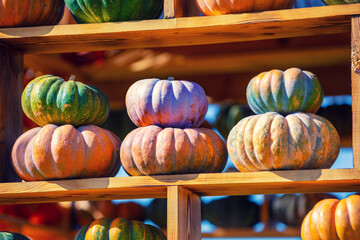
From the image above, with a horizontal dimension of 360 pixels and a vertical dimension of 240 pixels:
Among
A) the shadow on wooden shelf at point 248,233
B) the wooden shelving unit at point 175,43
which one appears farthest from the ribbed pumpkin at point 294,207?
the wooden shelving unit at point 175,43

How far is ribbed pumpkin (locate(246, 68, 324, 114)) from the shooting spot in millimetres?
2145

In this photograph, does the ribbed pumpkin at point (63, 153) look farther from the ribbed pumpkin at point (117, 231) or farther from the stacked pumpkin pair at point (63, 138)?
the ribbed pumpkin at point (117, 231)

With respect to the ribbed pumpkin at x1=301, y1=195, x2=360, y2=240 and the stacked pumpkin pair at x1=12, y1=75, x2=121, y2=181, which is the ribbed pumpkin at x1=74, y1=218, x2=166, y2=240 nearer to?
the stacked pumpkin pair at x1=12, y1=75, x2=121, y2=181

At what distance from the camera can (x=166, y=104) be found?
218 cm

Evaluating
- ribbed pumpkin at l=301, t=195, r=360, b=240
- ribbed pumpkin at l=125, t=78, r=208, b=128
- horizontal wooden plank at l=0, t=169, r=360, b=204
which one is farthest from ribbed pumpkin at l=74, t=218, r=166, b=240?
ribbed pumpkin at l=301, t=195, r=360, b=240

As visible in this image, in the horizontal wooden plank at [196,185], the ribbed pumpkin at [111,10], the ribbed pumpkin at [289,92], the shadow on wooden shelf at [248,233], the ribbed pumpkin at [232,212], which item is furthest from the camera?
the ribbed pumpkin at [232,212]

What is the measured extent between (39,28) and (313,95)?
83cm

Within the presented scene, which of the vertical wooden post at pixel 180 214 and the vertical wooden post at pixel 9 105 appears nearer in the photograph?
the vertical wooden post at pixel 180 214

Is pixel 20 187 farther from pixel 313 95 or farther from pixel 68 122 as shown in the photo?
pixel 313 95

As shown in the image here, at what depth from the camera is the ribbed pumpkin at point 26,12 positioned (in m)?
2.33

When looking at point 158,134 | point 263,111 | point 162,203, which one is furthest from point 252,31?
point 162,203

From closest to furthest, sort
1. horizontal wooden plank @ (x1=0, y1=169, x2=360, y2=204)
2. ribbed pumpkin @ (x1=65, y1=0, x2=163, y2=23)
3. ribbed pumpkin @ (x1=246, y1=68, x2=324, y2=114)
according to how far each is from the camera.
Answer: horizontal wooden plank @ (x1=0, y1=169, x2=360, y2=204), ribbed pumpkin @ (x1=246, y1=68, x2=324, y2=114), ribbed pumpkin @ (x1=65, y1=0, x2=163, y2=23)

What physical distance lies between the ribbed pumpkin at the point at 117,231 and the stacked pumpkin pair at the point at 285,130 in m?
0.34

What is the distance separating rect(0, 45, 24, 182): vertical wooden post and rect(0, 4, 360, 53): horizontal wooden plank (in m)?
0.05
